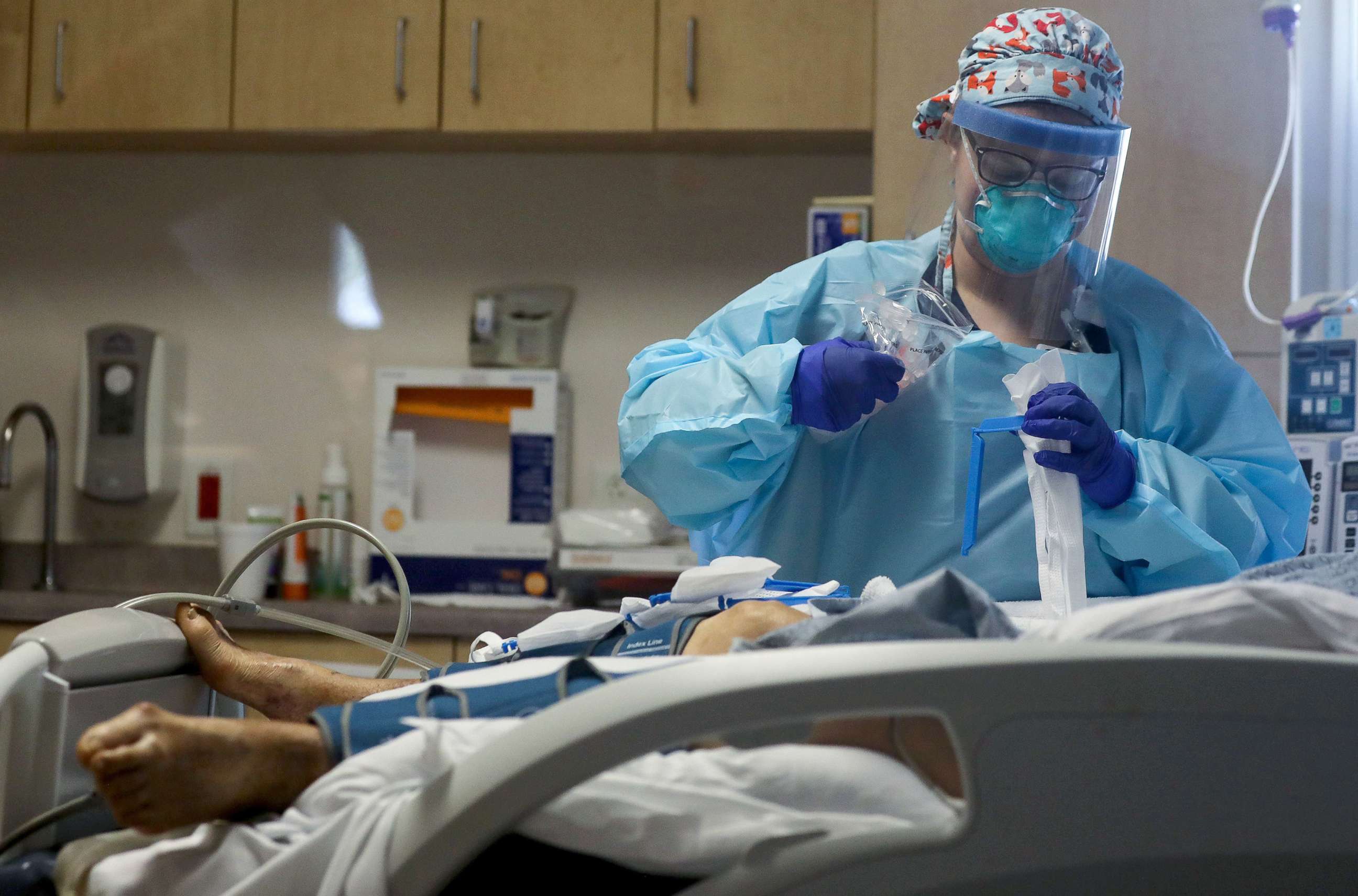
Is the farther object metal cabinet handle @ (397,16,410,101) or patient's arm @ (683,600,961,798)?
metal cabinet handle @ (397,16,410,101)

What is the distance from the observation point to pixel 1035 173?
1369 millimetres

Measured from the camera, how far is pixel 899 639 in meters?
0.80

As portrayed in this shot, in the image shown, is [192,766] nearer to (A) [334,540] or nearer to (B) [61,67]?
(A) [334,540]

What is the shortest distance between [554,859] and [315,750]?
0.18 meters

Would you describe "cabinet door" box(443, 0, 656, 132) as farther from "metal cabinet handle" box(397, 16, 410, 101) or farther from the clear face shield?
the clear face shield

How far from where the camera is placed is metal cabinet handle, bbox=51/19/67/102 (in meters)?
2.68

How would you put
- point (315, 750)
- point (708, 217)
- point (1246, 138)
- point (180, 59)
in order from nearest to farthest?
point (315, 750) → point (1246, 138) → point (180, 59) → point (708, 217)

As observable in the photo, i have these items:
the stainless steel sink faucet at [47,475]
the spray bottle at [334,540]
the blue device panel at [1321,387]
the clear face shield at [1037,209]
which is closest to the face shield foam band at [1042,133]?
the clear face shield at [1037,209]

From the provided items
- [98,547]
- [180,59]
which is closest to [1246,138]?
[180,59]

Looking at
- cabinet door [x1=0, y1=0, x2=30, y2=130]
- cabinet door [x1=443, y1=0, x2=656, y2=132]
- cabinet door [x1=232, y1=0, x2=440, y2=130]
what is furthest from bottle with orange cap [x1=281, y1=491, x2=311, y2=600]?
cabinet door [x1=0, y1=0, x2=30, y2=130]

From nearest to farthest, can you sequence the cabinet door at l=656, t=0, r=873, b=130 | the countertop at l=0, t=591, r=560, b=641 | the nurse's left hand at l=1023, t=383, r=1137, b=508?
the nurse's left hand at l=1023, t=383, r=1137, b=508, the countertop at l=0, t=591, r=560, b=641, the cabinet door at l=656, t=0, r=873, b=130

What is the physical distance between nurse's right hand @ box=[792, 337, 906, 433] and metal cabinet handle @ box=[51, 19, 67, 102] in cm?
214

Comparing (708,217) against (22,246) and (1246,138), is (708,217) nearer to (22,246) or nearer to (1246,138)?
(1246,138)

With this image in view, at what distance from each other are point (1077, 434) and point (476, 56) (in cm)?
179
